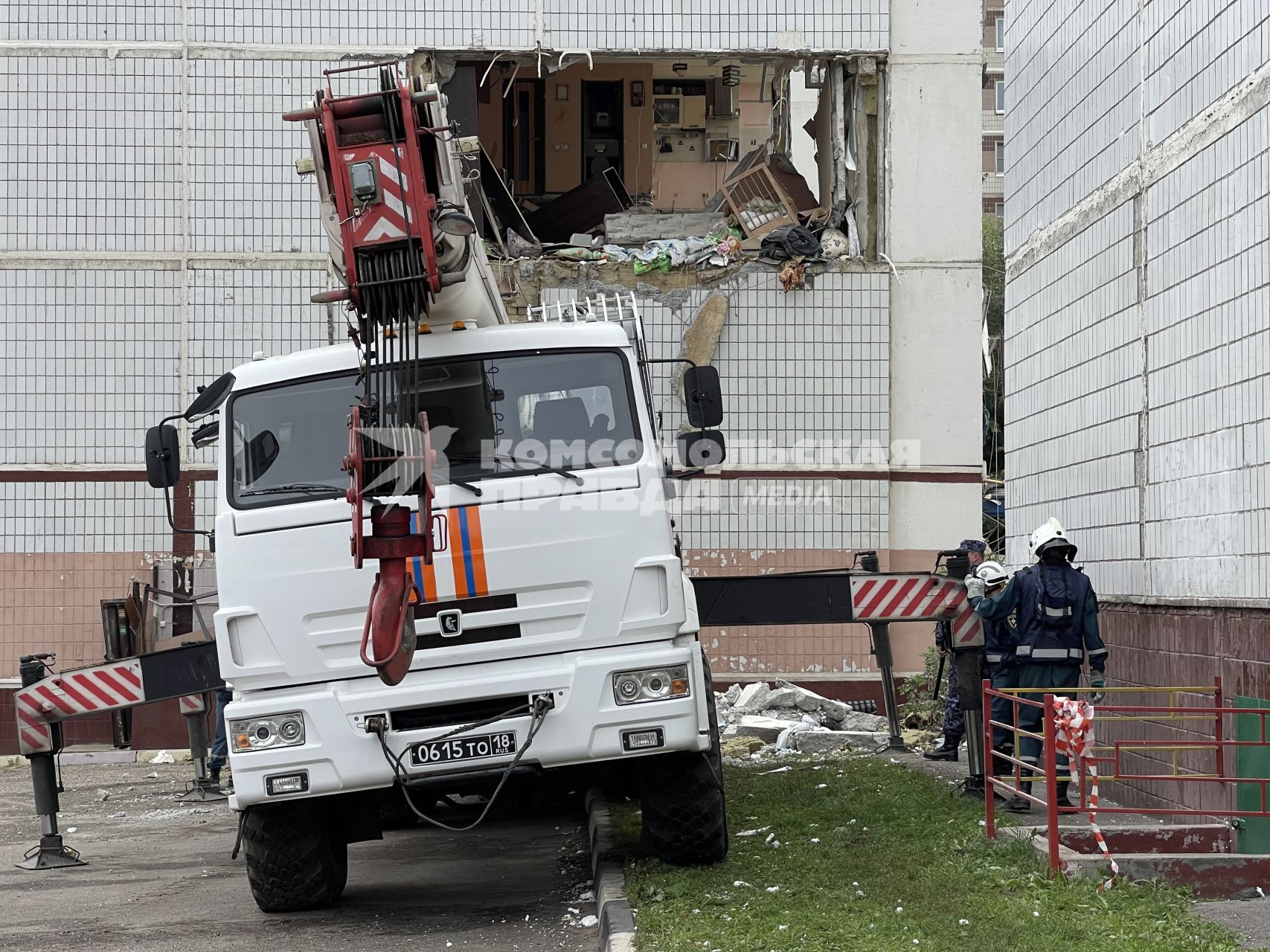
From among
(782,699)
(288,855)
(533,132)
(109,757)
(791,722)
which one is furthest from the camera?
(533,132)

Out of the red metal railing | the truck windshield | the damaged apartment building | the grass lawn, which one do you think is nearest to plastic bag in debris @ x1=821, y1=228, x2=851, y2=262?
the damaged apartment building

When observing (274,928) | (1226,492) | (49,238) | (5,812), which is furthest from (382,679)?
(49,238)

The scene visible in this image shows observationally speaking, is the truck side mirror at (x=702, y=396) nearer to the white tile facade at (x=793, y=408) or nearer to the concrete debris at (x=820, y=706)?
the concrete debris at (x=820, y=706)

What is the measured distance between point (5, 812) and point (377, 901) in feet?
18.9

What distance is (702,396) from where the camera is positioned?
8195 mm

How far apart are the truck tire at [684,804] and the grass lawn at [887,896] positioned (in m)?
0.13

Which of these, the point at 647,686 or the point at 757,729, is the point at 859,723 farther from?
the point at 647,686

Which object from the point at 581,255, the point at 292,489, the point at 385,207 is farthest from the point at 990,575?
the point at 581,255

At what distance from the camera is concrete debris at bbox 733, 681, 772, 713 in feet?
51.6

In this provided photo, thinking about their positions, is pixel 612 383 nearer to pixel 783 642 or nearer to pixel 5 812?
A: pixel 5 812

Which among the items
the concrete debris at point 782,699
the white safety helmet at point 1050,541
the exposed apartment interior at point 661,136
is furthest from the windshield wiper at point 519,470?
the exposed apartment interior at point 661,136

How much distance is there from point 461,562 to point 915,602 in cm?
336

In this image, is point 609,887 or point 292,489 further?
point 292,489

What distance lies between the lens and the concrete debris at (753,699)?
51.6 feet
